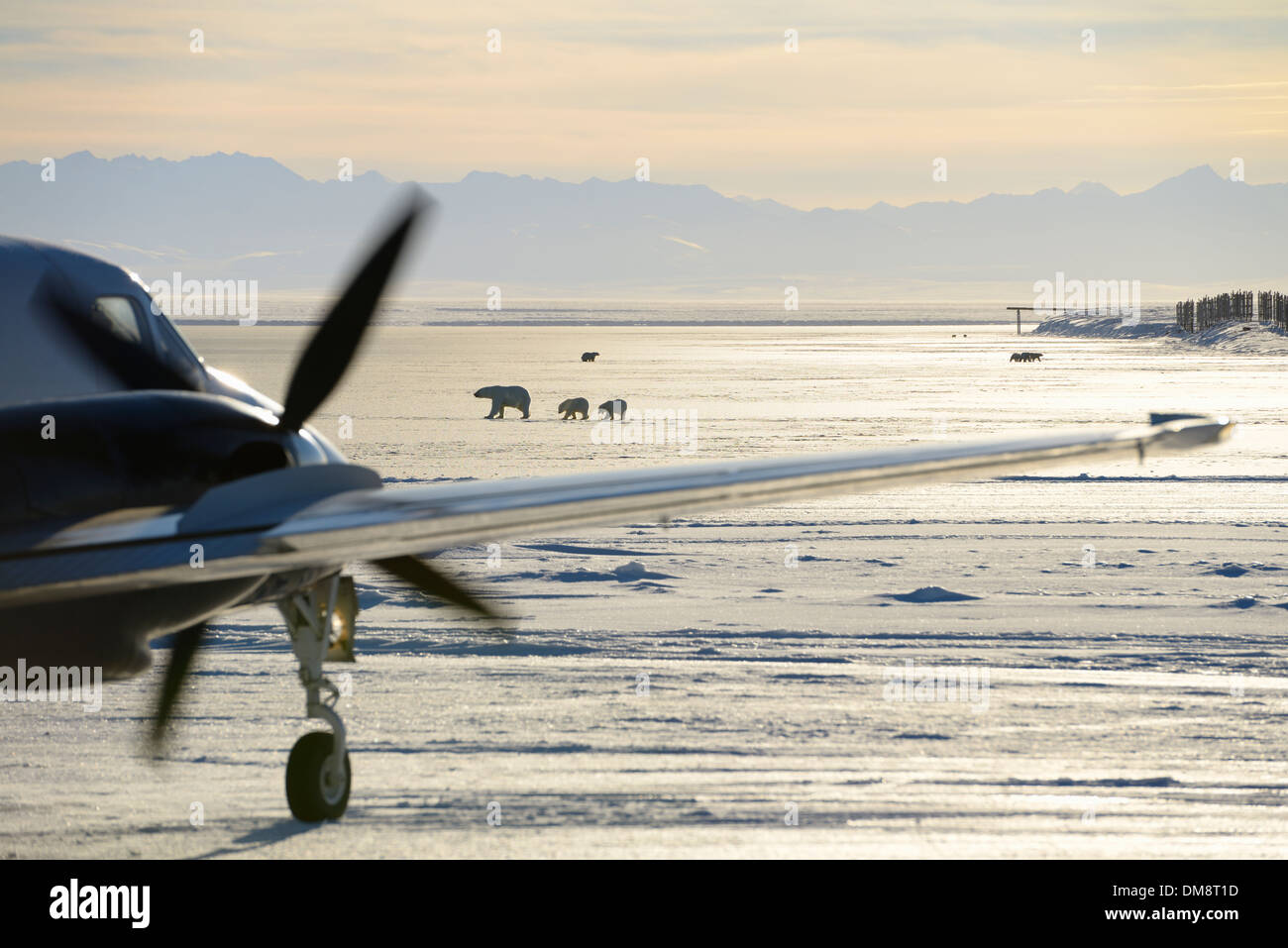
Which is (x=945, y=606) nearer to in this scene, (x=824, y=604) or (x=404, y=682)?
(x=824, y=604)

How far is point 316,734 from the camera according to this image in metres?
7.23

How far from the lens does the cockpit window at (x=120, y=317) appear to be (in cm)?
691

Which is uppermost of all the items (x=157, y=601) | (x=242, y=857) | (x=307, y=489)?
(x=307, y=489)

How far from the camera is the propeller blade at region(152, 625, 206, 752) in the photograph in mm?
7684

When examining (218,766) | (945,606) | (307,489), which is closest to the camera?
(307,489)

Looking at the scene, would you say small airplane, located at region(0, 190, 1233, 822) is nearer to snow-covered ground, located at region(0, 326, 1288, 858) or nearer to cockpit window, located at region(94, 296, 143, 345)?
cockpit window, located at region(94, 296, 143, 345)

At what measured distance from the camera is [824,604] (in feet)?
44.3

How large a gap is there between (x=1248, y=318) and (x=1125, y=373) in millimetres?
47132

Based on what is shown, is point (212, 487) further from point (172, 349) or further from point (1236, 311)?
point (1236, 311)

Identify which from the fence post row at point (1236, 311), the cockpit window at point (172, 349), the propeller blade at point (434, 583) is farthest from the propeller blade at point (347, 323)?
the fence post row at point (1236, 311)

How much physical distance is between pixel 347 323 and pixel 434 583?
1.64 m
